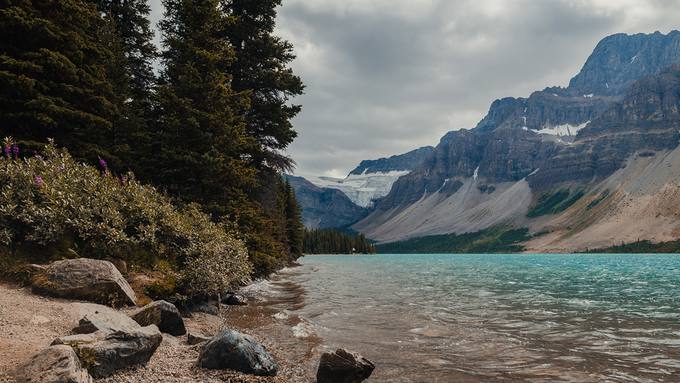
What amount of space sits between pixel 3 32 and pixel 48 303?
1409 centimetres

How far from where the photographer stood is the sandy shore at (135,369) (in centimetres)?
841

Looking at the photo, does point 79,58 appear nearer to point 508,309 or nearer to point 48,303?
point 48,303

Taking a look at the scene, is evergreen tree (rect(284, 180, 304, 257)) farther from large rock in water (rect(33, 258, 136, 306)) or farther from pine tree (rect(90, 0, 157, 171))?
large rock in water (rect(33, 258, 136, 306))

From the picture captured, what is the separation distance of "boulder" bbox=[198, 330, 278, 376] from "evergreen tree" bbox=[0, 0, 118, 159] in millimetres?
14107

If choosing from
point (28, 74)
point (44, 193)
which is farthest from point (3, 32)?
point (44, 193)

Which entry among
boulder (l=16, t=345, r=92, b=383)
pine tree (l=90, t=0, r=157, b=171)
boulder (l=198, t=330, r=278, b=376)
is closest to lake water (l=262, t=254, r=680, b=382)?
boulder (l=198, t=330, r=278, b=376)

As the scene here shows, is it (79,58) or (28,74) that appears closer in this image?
(28,74)

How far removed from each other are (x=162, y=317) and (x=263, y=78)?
72.0ft

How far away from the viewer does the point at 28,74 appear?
59.7ft

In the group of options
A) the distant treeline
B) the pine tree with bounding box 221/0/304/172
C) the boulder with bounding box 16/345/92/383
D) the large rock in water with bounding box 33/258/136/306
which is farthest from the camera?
the distant treeline

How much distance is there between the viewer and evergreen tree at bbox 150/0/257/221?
22797mm

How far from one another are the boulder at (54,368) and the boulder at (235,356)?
121 inches

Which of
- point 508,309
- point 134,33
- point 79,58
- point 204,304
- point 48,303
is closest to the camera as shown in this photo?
point 48,303

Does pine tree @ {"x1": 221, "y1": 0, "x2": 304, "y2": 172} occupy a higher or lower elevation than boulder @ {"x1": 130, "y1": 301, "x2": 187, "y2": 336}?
higher
